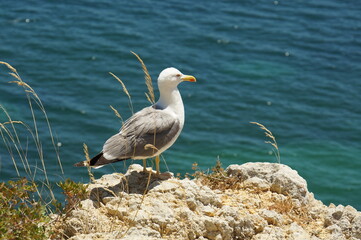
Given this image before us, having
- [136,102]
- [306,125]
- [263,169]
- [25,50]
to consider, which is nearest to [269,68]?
[306,125]

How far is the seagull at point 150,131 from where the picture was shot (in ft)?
25.3

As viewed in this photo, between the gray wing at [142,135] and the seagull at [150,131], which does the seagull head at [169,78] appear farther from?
the gray wing at [142,135]

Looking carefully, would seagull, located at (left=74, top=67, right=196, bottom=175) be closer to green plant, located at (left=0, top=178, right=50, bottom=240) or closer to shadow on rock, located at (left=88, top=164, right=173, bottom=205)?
shadow on rock, located at (left=88, top=164, right=173, bottom=205)

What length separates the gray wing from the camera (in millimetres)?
7750

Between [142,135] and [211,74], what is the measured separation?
50.9 feet

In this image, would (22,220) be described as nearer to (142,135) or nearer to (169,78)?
(142,135)

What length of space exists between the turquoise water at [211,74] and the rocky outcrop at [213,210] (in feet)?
31.7

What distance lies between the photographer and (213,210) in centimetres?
724

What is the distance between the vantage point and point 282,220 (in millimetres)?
7508

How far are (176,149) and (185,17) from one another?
900 centimetres

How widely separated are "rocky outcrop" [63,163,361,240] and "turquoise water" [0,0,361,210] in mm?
9649

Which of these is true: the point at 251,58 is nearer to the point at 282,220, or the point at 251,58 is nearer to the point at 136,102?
the point at 136,102

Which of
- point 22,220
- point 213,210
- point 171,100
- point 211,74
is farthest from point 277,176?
point 211,74

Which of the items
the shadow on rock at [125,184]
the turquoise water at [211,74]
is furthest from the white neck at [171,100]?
the turquoise water at [211,74]
